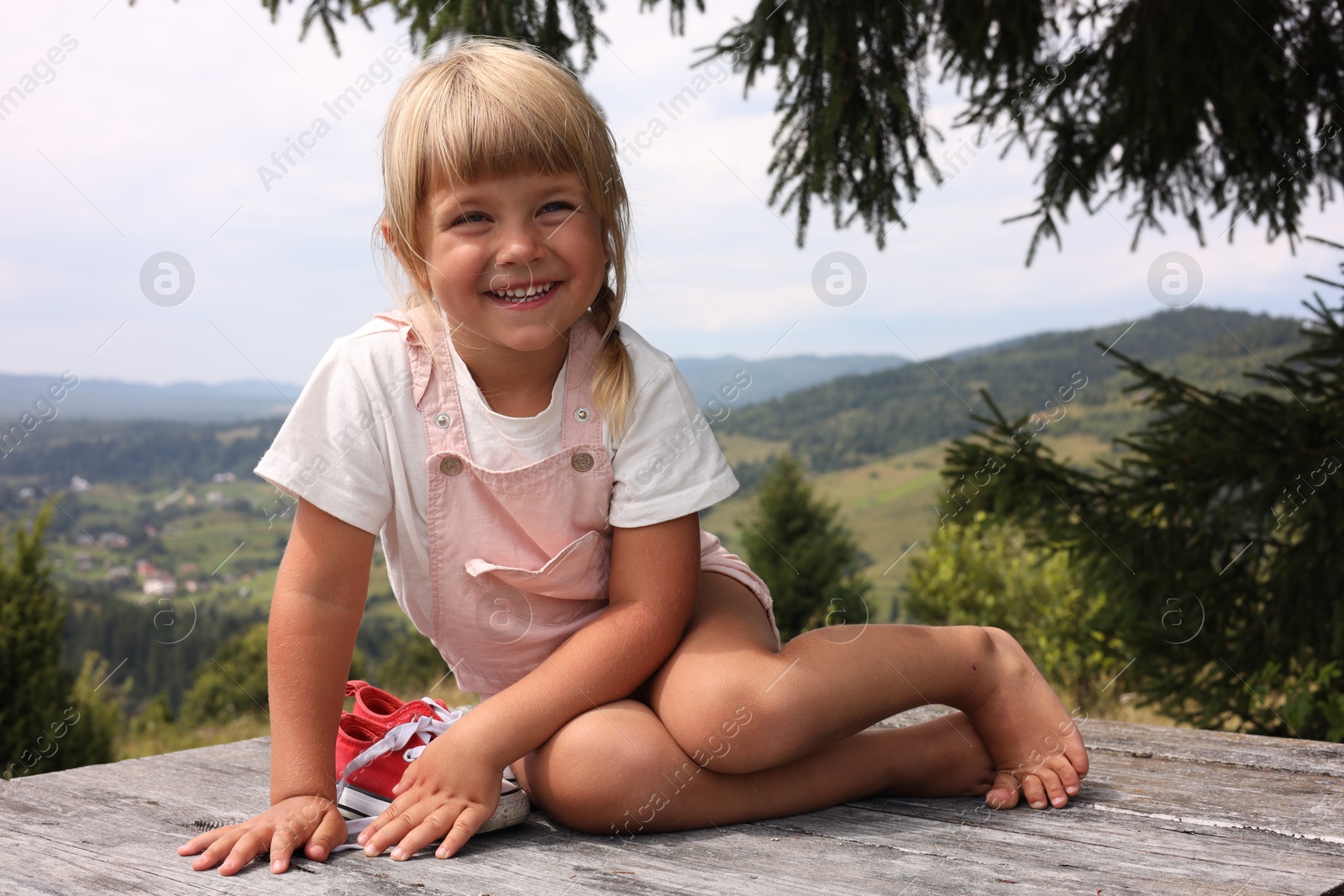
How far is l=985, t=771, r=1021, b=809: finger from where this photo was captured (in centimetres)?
168

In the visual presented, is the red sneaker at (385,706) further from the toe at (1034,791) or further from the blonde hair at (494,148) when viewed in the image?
the toe at (1034,791)

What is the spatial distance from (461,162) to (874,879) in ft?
3.97

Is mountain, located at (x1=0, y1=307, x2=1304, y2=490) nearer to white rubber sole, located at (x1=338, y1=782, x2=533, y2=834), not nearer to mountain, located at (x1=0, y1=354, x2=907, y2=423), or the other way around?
mountain, located at (x1=0, y1=354, x2=907, y2=423)

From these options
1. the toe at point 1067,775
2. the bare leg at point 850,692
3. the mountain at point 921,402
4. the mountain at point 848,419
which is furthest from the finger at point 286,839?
the mountain at point 921,402

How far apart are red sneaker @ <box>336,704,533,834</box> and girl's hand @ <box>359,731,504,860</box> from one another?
0.38 ft

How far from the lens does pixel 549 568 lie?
1.76 meters

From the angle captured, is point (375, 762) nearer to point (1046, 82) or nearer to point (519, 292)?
point (519, 292)

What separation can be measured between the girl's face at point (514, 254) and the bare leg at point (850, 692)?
2.00ft

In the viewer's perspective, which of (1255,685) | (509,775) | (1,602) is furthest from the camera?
(1,602)

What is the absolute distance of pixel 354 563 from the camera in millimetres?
1666

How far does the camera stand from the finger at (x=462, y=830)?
1439 millimetres

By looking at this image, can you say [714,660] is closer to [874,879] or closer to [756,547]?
[874,879]

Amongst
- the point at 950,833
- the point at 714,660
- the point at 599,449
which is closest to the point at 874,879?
the point at 950,833

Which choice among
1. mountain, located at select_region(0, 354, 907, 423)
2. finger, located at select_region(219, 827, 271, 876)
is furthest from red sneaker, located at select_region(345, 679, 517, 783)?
mountain, located at select_region(0, 354, 907, 423)
